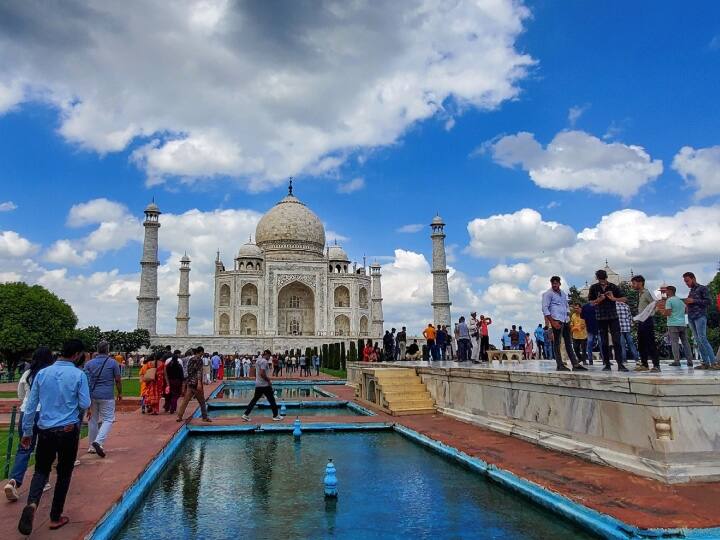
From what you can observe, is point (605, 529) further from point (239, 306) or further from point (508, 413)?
point (239, 306)

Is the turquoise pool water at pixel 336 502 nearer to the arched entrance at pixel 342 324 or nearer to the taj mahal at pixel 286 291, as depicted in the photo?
the taj mahal at pixel 286 291

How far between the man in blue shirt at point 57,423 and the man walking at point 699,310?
7.00m

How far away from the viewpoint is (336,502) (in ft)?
15.6

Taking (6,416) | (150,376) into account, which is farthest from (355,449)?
(6,416)

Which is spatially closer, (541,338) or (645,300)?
(645,300)

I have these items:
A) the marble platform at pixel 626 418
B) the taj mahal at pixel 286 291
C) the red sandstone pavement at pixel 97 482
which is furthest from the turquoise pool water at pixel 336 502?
the taj mahal at pixel 286 291

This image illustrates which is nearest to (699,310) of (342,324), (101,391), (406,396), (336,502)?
(406,396)

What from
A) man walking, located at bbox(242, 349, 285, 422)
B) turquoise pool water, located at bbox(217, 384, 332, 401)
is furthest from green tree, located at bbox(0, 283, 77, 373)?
man walking, located at bbox(242, 349, 285, 422)

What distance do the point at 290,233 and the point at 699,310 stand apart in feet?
128

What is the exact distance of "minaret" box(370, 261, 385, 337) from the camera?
144ft

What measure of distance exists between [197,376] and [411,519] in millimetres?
5746

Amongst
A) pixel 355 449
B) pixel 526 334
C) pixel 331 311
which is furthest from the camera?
pixel 331 311

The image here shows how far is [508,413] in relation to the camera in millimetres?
7508

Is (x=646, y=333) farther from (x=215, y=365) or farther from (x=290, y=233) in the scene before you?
(x=290, y=233)
